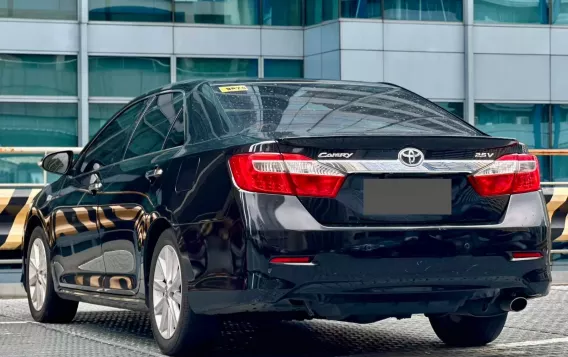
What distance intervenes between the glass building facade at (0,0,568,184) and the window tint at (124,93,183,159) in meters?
25.8

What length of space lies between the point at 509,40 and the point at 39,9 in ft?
39.3

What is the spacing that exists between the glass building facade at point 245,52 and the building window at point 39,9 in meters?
0.03

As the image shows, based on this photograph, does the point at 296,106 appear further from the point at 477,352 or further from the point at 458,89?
the point at 458,89

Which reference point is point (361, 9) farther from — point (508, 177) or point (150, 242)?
point (508, 177)

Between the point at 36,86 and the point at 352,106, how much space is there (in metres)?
27.8

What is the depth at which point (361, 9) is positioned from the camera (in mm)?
33719

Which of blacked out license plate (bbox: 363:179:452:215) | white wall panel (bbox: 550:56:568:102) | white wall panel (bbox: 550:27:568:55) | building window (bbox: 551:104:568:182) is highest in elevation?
white wall panel (bbox: 550:27:568:55)

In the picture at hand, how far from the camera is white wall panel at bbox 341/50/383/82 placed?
3359 cm

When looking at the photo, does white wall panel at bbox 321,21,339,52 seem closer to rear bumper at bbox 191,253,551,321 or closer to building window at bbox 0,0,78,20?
building window at bbox 0,0,78,20

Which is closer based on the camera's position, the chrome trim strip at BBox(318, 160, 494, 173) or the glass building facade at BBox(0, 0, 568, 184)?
the chrome trim strip at BBox(318, 160, 494, 173)

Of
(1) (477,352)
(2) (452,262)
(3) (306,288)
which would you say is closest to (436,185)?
(2) (452,262)

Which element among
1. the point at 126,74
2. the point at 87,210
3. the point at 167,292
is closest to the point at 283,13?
the point at 126,74

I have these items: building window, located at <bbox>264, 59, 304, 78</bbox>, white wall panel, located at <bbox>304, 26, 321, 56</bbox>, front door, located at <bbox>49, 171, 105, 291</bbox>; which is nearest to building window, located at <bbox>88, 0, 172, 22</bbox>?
building window, located at <bbox>264, 59, 304, 78</bbox>

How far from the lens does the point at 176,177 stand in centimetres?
688
